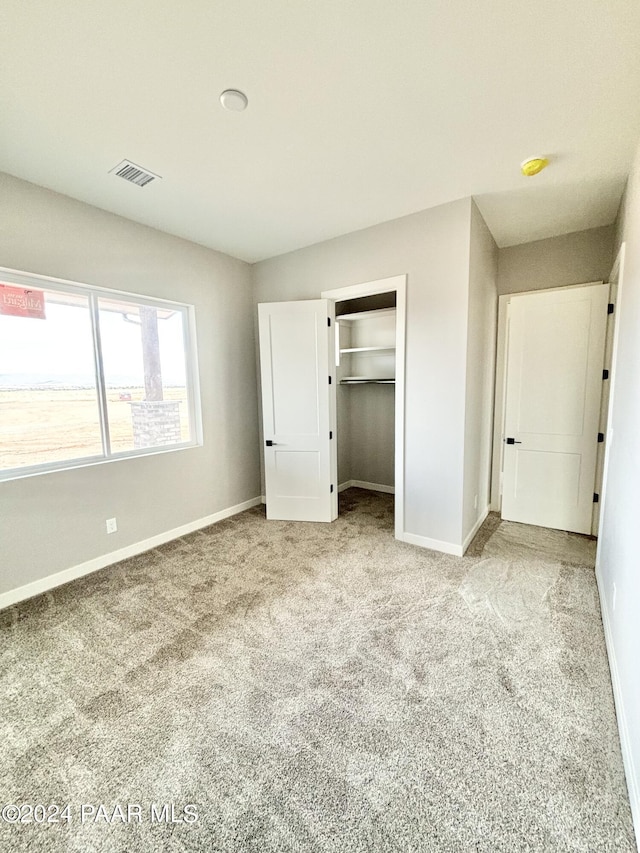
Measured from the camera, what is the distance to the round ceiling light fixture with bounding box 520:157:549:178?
78.2 inches

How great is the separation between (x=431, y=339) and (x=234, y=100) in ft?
6.31

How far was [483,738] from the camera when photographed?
1.32 m

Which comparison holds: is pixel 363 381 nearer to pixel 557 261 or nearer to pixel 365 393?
pixel 365 393

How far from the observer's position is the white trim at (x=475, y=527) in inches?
111

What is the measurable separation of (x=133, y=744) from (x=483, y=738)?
1.40 m

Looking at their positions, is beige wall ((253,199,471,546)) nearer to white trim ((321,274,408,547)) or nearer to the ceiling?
white trim ((321,274,408,547))

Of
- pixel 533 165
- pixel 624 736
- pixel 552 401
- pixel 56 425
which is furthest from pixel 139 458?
pixel 552 401

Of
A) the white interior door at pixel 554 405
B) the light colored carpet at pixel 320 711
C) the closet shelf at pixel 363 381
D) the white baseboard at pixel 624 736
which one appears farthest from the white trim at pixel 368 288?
the white baseboard at pixel 624 736

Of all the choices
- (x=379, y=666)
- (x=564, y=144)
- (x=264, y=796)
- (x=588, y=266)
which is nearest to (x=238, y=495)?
(x=379, y=666)

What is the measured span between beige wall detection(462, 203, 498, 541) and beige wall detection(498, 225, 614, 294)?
0.54 feet

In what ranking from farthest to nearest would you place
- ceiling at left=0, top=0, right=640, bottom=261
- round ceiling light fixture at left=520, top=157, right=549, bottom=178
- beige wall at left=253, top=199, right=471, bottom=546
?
beige wall at left=253, top=199, right=471, bottom=546 < round ceiling light fixture at left=520, top=157, right=549, bottom=178 < ceiling at left=0, top=0, right=640, bottom=261

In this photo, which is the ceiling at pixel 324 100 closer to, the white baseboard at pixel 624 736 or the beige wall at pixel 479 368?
the beige wall at pixel 479 368

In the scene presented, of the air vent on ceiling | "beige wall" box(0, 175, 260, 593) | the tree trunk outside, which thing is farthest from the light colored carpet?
the air vent on ceiling

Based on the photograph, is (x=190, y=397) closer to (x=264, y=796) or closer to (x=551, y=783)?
(x=264, y=796)
